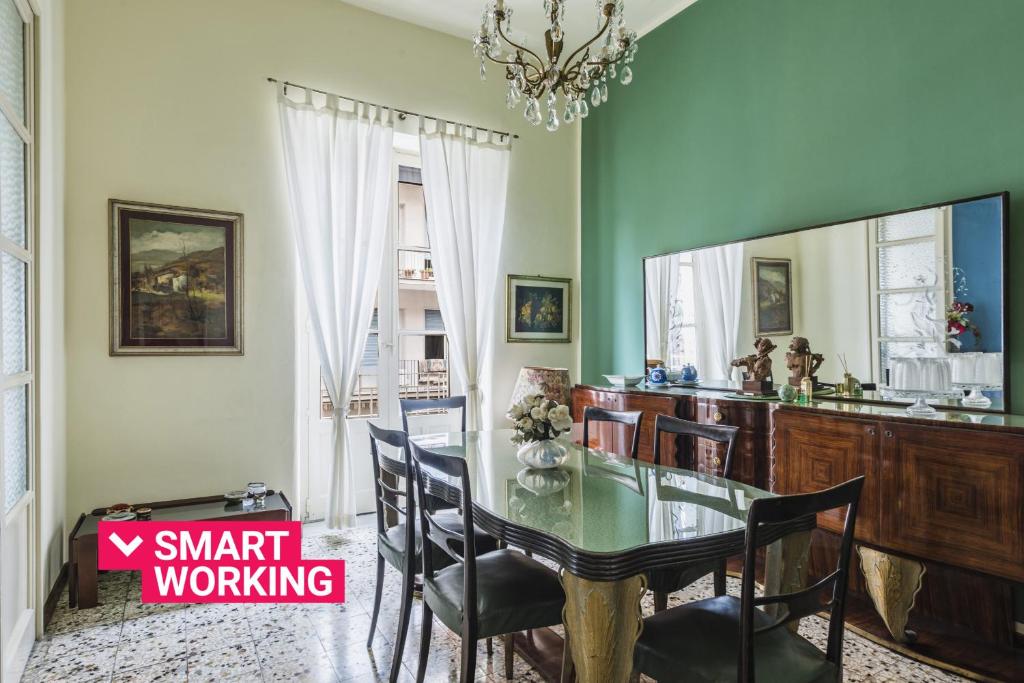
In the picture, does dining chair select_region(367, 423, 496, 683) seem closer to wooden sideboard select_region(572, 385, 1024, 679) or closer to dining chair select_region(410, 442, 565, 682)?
dining chair select_region(410, 442, 565, 682)

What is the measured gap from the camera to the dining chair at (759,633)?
139 centimetres

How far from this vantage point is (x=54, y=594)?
9.44ft

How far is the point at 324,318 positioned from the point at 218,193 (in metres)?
1.00

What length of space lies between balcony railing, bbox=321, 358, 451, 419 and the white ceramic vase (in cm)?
205

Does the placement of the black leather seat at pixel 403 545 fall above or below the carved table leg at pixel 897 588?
above

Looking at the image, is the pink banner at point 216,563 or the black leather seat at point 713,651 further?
the pink banner at point 216,563

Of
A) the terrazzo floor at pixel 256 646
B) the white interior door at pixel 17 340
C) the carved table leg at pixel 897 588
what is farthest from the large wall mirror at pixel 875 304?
the white interior door at pixel 17 340

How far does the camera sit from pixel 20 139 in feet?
8.11

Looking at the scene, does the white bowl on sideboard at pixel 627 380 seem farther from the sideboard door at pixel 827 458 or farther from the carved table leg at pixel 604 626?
the carved table leg at pixel 604 626

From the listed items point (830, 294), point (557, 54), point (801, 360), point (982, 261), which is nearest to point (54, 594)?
point (557, 54)

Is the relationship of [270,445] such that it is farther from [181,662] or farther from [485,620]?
[485,620]

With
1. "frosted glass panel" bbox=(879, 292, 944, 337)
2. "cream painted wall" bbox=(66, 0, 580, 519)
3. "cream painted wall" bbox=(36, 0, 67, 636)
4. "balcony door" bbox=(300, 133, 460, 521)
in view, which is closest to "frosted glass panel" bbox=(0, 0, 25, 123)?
"cream painted wall" bbox=(36, 0, 67, 636)

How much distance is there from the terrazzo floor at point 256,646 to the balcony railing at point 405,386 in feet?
5.00

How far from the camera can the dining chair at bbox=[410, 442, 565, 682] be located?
179 cm
